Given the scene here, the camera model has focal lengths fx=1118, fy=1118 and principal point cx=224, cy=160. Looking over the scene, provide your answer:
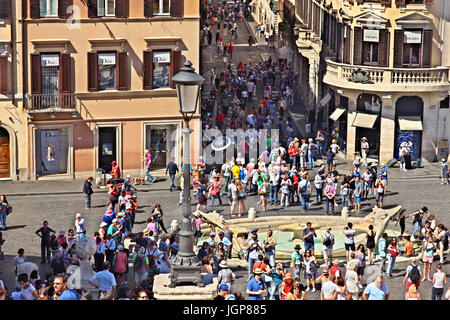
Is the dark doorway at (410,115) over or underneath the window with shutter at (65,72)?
underneath

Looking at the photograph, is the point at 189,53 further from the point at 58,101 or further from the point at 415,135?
the point at 415,135

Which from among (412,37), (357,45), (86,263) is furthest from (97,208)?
(412,37)

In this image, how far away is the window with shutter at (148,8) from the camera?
5209 centimetres

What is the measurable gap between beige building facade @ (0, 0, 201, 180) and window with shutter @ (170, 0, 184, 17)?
47 mm

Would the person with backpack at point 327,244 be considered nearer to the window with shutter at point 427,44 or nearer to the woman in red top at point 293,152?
the woman in red top at point 293,152

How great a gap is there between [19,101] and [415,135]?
65.3 feet

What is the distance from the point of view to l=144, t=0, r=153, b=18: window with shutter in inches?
2051

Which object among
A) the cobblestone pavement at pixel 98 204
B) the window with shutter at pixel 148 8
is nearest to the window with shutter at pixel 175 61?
the window with shutter at pixel 148 8

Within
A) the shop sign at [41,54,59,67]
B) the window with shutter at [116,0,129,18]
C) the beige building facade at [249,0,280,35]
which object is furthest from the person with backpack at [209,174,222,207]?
the beige building facade at [249,0,280,35]

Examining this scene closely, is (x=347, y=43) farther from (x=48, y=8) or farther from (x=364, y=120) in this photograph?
(x=48, y=8)

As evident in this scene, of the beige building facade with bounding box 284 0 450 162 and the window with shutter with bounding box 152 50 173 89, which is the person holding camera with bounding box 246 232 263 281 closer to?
the window with shutter with bounding box 152 50 173 89

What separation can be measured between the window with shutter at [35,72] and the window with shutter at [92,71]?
91.2 inches

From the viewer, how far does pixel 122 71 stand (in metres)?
52.4
